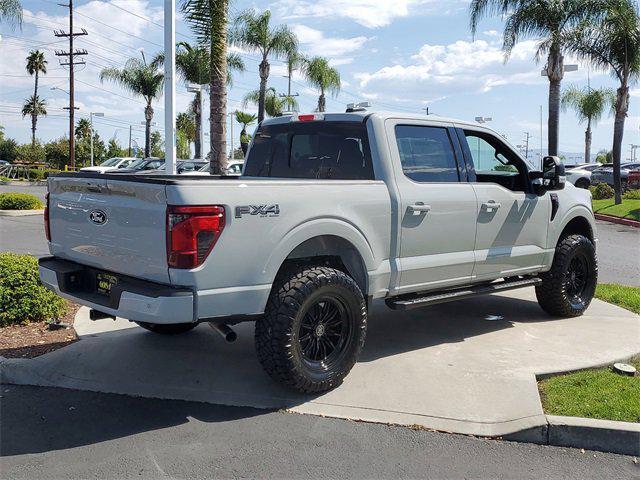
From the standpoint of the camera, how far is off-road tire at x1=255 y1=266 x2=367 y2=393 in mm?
4223

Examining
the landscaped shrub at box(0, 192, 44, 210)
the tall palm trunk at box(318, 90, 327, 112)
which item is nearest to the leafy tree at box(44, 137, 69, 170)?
the tall palm trunk at box(318, 90, 327, 112)

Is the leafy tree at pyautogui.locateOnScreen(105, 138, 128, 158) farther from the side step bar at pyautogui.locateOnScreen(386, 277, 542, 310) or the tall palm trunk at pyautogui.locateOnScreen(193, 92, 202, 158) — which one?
the side step bar at pyautogui.locateOnScreen(386, 277, 542, 310)

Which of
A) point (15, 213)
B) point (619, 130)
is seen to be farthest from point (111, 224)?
point (619, 130)

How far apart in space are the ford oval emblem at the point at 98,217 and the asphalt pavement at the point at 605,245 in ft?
22.2

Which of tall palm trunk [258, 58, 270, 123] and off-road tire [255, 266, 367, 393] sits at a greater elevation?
tall palm trunk [258, 58, 270, 123]

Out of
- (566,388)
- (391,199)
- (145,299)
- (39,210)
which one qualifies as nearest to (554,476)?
(566,388)

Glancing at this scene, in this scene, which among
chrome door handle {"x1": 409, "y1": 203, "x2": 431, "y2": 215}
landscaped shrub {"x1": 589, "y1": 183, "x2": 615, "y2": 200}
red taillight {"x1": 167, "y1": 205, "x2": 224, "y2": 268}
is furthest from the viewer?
landscaped shrub {"x1": 589, "y1": 183, "x2": 615, "y2": 200}

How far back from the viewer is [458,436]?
4.05 meters

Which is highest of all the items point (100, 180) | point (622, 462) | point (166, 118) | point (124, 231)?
point (166, 118)

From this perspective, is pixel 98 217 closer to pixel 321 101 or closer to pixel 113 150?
pixel 321 101

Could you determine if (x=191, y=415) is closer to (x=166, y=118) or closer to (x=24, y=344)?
(x=24, y=344)

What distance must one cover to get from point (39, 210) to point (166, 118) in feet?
34.0

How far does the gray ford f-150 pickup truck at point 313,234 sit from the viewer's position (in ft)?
12.8

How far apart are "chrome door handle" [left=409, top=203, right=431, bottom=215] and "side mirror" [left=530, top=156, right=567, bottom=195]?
67.0 inches
